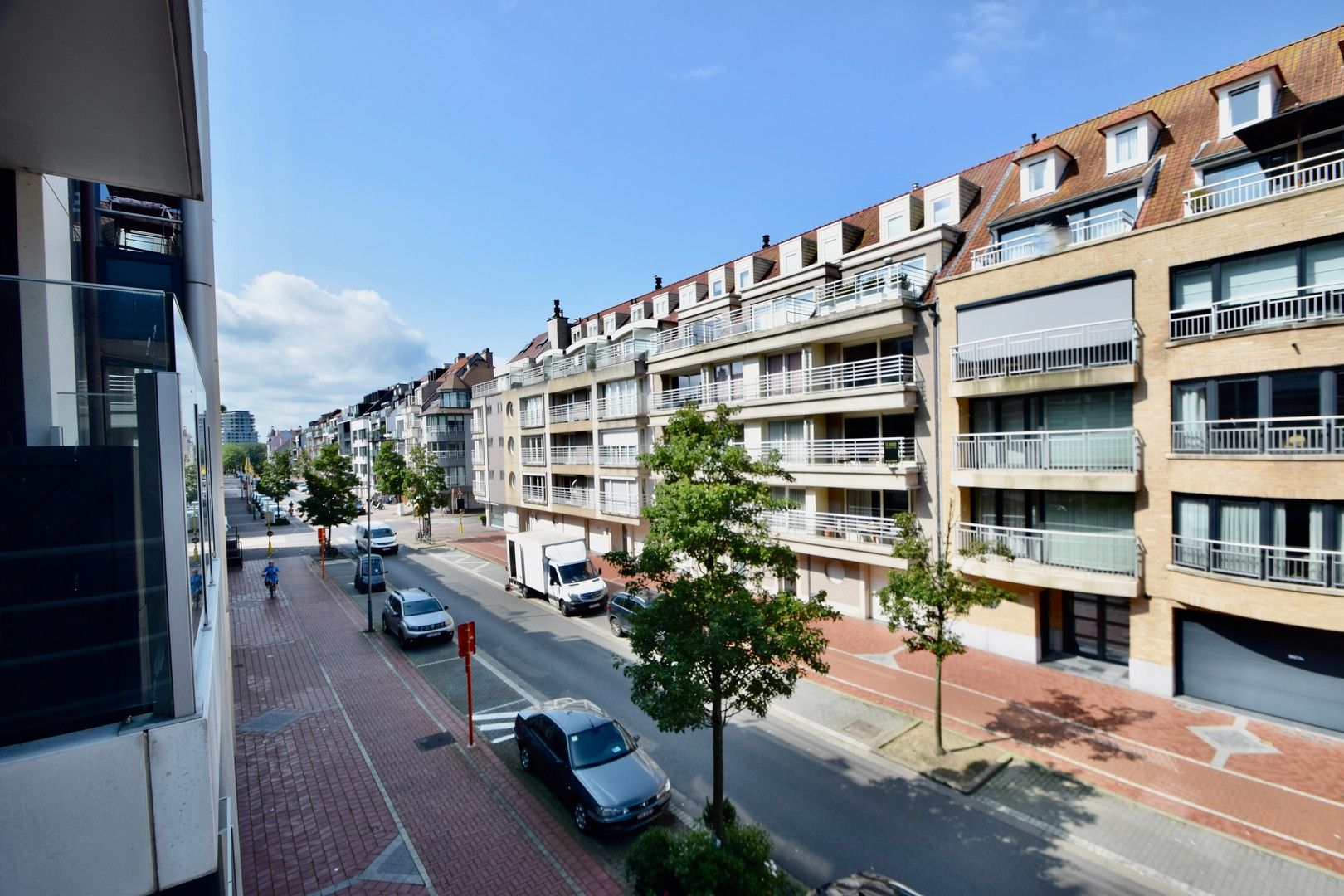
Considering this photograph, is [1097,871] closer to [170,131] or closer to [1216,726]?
[1216,726]

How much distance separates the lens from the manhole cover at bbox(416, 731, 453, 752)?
13188 millimetres

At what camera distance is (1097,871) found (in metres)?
9.11

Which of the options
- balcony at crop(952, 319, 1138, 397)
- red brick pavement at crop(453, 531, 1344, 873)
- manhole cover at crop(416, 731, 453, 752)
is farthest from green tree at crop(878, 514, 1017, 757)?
manhole cover at crop(416, 731, 453, 752)

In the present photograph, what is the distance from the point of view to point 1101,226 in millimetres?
16469

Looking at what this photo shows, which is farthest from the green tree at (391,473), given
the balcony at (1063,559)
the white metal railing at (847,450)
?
the balcony at (1063,559)

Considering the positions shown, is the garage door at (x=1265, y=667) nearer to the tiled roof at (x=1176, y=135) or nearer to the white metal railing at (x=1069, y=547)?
the white metal railing at (x=1069, y=547)

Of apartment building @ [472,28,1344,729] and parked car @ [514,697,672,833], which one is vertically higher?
apartment building @ [472,28,1344,729]

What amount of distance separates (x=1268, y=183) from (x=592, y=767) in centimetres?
1939

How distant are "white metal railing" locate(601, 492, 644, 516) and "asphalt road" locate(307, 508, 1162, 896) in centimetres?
1163

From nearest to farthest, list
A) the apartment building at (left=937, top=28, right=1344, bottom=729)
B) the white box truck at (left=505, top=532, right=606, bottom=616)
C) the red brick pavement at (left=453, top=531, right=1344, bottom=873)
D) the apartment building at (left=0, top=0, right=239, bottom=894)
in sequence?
the apartment building at (left=0, top=0, right=239, bottom=894) < the red brick pavement at (left=453, top=531, right=1344, bottom=873) < the apartment building at (left=937, top=28, right=1344, bottom=729) < the white box truck at (left=505, top=532, right=606, bottom=616)

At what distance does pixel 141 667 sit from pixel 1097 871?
480 inches

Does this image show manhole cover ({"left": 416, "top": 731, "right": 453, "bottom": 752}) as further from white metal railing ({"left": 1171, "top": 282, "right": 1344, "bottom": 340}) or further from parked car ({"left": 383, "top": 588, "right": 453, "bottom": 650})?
white metal railing ({"left": 1171, "top": 282, "right": 1344, "bottom": 340})

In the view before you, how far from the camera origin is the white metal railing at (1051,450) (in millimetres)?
15109

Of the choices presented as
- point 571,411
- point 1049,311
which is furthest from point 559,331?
point 1049,311
